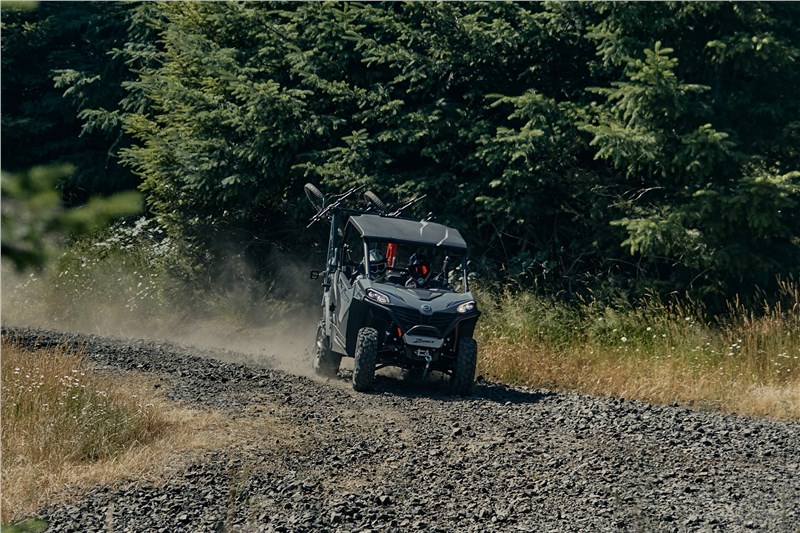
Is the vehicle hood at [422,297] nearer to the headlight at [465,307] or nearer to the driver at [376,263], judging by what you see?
the headlight at [465,307]

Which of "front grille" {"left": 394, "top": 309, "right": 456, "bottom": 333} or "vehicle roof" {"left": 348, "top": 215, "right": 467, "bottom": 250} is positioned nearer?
"front grille" {"left": 394, "top": 309, "right": 456, "bottom": 333}

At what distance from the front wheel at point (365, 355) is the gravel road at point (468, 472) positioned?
221 millimetres

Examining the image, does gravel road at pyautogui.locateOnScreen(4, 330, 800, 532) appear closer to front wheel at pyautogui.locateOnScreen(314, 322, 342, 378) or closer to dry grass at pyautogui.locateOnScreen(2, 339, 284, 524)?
dry grass at pyautogui.locateOnScreen(2, 339, 284, 524)

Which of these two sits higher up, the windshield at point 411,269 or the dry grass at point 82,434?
the windshield at point 411,269

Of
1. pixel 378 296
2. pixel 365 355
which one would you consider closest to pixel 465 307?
pixel 378 296

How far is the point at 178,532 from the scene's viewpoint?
22.0ft

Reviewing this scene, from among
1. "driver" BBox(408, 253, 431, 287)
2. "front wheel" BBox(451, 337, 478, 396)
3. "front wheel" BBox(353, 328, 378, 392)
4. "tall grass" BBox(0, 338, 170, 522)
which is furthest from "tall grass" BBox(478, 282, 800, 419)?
"tall grass" BBox(0, 338, 170, 522)

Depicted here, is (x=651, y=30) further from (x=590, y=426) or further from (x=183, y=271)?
(x=183, y=271)

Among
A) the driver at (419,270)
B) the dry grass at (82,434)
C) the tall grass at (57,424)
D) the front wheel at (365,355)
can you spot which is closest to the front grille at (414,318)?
the front wheel at (365,355)

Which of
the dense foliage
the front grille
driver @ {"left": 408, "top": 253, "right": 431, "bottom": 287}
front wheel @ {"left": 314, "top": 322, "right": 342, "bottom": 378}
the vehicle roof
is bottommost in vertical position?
front wheel @ {"left": 314, "top": 322, "right": 342, "bottom": 378}

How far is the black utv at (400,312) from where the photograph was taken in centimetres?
1215

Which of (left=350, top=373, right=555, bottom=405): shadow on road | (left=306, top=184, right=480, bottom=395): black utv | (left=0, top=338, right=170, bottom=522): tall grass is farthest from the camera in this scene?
(left=306, top=184, right=480, bottom=395): black utv

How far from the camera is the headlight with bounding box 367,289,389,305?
12250 mm


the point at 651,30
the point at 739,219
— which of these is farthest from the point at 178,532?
the point at 651,30
